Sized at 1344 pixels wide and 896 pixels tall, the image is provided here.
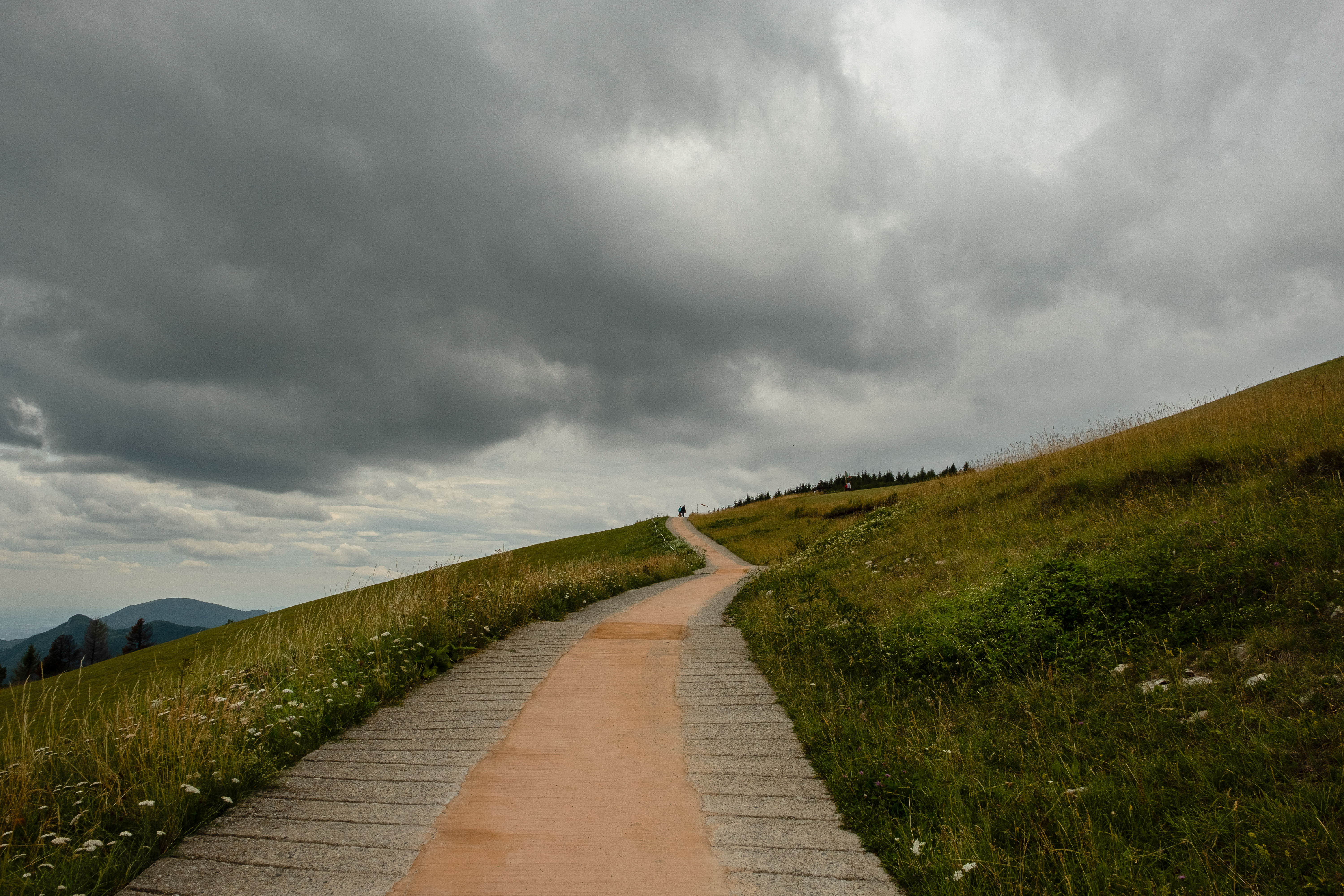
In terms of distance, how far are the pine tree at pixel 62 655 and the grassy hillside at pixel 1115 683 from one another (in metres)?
47.2

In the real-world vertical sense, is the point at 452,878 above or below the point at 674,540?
below

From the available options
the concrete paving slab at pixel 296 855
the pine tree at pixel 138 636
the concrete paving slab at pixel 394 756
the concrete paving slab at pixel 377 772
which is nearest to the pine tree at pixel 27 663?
the pine tree at pixel 138 636

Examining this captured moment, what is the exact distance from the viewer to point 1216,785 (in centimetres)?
425

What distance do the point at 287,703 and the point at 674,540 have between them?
3948 centimetres

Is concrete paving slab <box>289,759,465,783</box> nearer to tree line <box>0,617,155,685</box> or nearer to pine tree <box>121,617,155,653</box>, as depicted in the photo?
tree line <box>0,617,155,685</box>

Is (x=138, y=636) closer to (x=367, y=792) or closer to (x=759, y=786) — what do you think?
(x=367, y=792)

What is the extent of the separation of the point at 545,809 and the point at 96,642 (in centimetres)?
6260

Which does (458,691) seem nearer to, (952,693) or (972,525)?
(952,693)

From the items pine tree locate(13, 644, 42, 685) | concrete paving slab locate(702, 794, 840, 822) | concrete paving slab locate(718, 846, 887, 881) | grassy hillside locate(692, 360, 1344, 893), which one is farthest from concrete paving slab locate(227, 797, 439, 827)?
pine tree locate(13, 644, 42, 685)

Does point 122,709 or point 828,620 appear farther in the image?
point 828,620

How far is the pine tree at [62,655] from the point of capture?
40.8 m

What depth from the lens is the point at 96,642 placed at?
4928 centimetres

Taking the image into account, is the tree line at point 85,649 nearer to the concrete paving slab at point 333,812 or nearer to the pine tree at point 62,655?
the pine tree at point 62,655

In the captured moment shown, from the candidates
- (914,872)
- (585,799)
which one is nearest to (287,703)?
(585,799)
